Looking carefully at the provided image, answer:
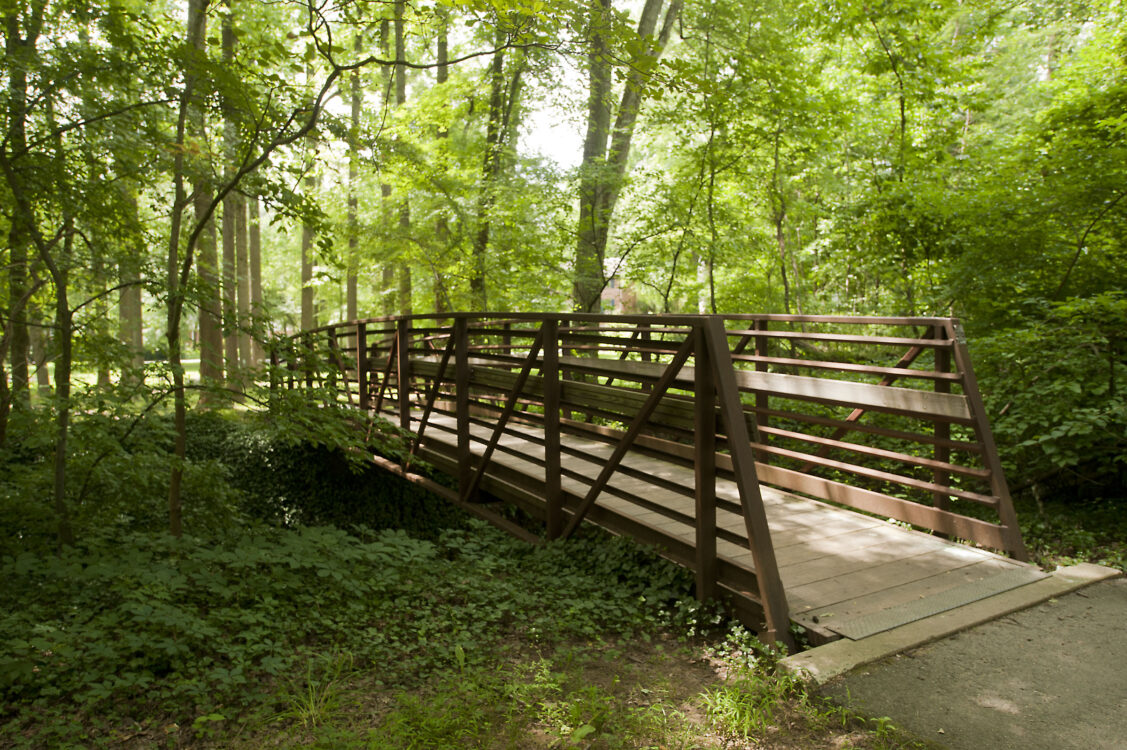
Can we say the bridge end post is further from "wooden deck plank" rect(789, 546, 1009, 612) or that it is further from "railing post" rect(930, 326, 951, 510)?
"railing post" rect(930, 326, 951, 510)

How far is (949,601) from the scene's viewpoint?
3297 millimetres

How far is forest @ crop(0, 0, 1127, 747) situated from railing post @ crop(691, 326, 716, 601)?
1.14 feet

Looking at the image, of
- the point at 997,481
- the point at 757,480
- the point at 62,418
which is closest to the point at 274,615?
the point at 62,418

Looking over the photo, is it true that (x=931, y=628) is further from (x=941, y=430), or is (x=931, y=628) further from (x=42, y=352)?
(x=42, y=352)

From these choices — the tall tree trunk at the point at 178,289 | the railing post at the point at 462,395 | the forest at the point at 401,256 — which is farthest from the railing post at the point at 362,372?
the tall tree trunk at the point at 178,289

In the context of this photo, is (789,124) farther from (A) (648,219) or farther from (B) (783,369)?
(B) (783,369)

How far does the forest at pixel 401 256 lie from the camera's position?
3.18 meters

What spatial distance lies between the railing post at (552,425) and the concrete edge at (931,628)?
2.25 m

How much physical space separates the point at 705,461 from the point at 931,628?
1246 mm

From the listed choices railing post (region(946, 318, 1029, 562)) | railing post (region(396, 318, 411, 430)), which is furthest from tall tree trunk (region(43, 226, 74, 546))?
railing post (region(946, 318, 1029, 562))

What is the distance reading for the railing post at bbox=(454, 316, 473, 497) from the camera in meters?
5.71

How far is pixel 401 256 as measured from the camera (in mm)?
12211

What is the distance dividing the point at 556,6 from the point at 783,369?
6.28m

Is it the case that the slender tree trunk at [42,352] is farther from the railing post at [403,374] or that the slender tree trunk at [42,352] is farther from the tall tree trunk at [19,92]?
the railing post at [403,374]
